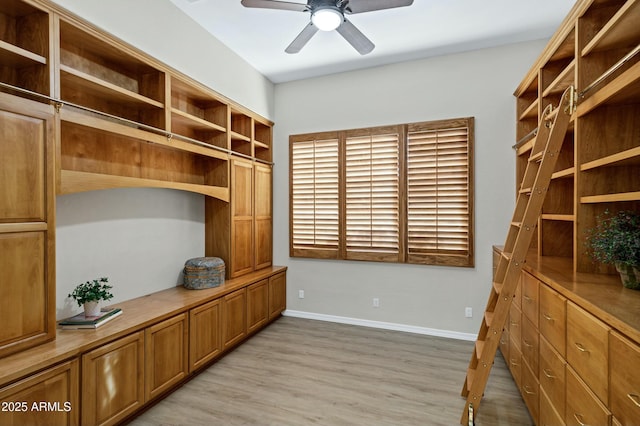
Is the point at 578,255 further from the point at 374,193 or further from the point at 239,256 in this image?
the point at 239,256

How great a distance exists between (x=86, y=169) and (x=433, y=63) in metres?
3.80

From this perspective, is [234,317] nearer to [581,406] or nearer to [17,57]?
[17,57]

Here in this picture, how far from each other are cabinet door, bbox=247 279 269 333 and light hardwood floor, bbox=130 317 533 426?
7.3 inches

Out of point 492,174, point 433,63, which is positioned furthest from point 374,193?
point 433,63

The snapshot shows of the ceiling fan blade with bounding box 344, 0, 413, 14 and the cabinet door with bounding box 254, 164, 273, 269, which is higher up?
the ceiling fan blade with bounding box 344, 0, 413, 14

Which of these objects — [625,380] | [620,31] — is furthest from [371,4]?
[625,380]

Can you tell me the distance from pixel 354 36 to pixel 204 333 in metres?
2.96

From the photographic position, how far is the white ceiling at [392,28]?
2854 millimetres

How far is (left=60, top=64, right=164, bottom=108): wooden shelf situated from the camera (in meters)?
2.08

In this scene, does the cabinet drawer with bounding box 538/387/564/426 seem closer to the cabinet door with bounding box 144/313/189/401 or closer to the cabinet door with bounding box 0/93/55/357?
the cabinet door with bounding box 144/313/189/401

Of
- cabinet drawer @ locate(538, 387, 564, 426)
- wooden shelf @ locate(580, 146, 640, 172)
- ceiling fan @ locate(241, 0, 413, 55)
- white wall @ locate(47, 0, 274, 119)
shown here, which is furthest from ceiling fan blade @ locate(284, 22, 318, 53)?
cabinet drawer @ locate(538, 387, 564, 426)

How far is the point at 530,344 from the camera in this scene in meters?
2.21

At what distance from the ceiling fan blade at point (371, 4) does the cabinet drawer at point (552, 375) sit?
93.7 inches

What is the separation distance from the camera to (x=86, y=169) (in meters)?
2.38
